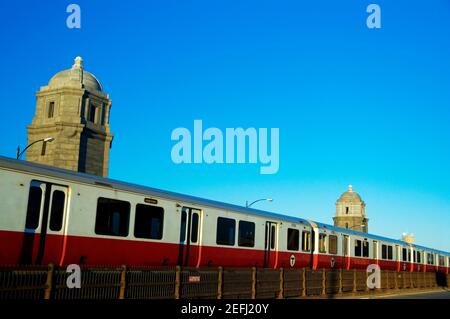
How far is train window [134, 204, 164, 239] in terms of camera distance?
16.7 metres

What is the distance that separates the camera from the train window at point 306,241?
2714 cm

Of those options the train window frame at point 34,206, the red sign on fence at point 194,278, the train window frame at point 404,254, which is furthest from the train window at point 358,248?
the train window frame at point 34,206

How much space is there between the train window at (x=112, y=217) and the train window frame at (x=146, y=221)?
432 millimetres

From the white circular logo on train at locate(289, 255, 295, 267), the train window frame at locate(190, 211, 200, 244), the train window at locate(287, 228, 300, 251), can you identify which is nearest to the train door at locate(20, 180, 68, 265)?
the train window frame at locate(190, 211, 200, 244)

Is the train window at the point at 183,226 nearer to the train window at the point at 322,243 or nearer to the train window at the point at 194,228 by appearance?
the train window at the point at 194,228

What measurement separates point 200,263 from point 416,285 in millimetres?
22403

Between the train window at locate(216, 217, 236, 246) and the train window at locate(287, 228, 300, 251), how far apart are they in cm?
508

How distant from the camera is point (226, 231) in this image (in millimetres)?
21047

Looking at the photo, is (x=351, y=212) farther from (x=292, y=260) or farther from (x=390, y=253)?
(x=292, y=260)

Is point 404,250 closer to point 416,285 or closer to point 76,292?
point 416,285

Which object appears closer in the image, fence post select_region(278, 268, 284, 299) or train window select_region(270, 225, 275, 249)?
fence post select_region(278, 268, 284, 299)

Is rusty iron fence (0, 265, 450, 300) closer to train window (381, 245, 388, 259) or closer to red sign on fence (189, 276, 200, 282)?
red sign on fence (189, 276, 200, 282)

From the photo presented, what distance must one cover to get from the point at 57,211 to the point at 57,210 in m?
0.03
